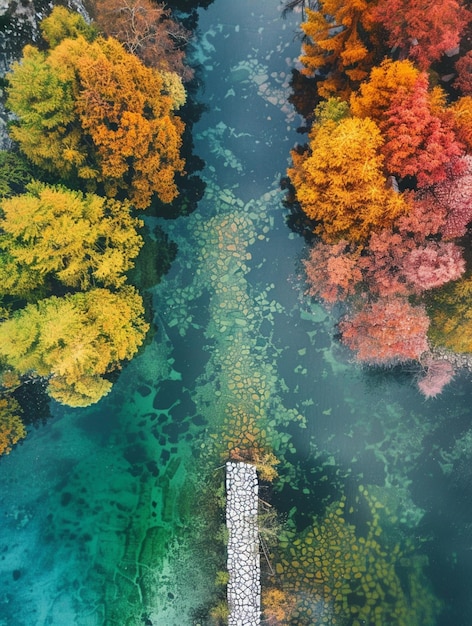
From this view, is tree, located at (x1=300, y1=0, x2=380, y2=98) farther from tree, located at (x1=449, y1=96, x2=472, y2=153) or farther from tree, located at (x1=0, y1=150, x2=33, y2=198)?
tree, located at (x1=0, y1=150, x2=33, y2=198)

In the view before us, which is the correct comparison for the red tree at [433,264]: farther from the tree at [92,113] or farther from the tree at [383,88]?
the tree at [92,113]

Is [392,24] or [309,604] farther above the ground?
[392,24]

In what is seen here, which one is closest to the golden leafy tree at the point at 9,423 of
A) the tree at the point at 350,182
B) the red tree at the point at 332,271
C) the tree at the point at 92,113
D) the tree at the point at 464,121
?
the tree at the point at 92,113

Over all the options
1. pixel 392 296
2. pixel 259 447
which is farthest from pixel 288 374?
pixel 392 296

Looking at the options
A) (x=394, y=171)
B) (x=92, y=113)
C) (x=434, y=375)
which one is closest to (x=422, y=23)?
(x=394, y=171)

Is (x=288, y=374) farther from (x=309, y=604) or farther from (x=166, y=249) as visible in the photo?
(x=309, y=604)
